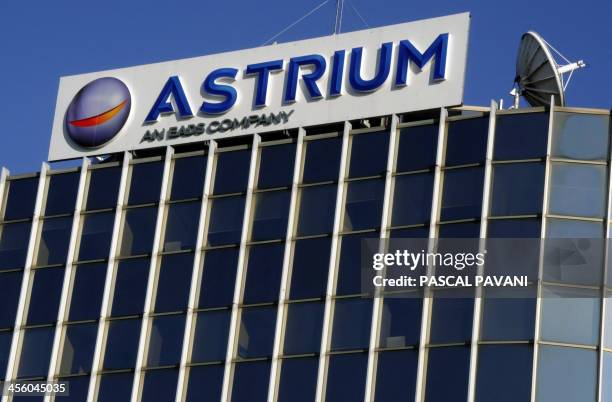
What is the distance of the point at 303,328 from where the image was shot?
218ft

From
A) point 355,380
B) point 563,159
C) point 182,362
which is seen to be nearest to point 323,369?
point 355,380

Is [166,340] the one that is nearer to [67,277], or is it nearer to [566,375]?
[67,277]

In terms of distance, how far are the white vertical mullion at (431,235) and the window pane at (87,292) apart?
13.2m

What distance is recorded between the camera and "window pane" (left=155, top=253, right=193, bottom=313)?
68.9 m

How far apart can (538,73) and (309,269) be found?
1174cm

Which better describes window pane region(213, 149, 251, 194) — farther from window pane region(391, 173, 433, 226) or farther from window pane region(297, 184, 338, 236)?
window pane region(391, 173, 433, 226)

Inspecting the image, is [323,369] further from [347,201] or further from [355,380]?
[347,201]

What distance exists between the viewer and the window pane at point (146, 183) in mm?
71812

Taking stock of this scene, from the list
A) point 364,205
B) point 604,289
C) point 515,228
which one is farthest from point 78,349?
point 604,289

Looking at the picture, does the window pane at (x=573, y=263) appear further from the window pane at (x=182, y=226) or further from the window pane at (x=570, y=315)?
the window pane at (x=182, y=226)

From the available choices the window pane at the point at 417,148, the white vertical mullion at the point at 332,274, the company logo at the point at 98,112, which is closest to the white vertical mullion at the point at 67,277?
the company logo at the point at 98,112

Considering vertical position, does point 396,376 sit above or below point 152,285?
below

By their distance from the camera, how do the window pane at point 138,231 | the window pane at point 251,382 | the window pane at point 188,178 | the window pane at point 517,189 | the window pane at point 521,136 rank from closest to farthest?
the window pane at point 517,189, the window pane at point 251,382, the window pane at point 521,136, the window pane at point 138,231, the window pane at point 188,178

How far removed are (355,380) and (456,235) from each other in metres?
6.29
